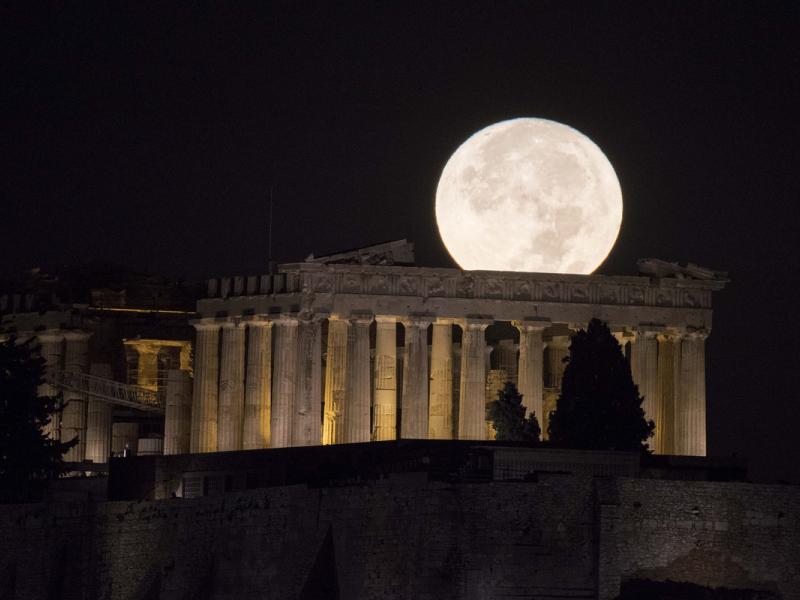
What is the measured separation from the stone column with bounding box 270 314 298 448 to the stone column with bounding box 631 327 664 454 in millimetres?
16664

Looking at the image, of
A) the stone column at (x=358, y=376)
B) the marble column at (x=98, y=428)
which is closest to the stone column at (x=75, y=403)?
the marble column at (x=98, y=428)

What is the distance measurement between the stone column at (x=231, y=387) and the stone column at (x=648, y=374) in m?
19.3

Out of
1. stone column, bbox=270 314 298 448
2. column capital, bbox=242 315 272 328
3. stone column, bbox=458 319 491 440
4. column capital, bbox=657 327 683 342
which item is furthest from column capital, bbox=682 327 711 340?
column capital, bbox=242 315 272 328

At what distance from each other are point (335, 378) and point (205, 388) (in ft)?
25.4

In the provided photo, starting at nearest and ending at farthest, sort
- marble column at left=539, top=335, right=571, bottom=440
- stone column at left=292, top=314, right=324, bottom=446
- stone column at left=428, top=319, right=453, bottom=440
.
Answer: stone column at left=292, top=314, right=324, bottom=446 < stone column at left=428, top=319, right=453, bottom=440 < marble column at left=539, top=335, right=571, bottom=440

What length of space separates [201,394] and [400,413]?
34.1 ft

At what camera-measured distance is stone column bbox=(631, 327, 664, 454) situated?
14512cm

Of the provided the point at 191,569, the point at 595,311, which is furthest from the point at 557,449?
the point at 595,311

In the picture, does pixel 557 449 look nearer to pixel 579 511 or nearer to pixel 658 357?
pixel 579 511

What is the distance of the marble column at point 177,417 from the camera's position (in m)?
146

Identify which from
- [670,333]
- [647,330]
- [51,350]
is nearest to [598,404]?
[647,330]

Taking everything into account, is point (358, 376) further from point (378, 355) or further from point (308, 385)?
point (308, 385)

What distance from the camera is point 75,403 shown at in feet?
490

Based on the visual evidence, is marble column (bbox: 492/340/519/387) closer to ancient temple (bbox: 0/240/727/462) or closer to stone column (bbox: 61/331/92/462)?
ancient temple (bbox: 0/240/727/462)
